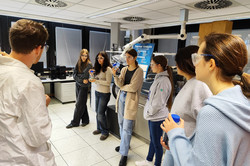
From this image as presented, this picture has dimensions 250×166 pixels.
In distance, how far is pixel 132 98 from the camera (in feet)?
7.53

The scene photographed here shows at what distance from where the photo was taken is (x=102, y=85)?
9.41ft

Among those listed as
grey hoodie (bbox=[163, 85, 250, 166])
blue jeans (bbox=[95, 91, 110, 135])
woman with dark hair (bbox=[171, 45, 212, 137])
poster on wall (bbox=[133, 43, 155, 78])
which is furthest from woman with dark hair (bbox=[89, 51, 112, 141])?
grey hoodie (bbox=[163, 85, 250, 166])

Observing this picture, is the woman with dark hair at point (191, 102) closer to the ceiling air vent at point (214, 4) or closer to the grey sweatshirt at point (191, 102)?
the grey sweatshirt at point (191, 102)

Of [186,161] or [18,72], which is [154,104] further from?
[18,72]

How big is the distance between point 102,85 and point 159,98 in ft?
4.03

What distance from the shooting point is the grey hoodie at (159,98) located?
75.6 inches

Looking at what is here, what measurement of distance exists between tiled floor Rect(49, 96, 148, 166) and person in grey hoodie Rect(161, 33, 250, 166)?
190 cm

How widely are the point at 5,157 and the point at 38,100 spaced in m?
0.34

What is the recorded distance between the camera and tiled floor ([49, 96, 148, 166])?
2393mm

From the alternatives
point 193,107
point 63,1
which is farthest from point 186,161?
point 63,1

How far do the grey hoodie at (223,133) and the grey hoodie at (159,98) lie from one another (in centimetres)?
124

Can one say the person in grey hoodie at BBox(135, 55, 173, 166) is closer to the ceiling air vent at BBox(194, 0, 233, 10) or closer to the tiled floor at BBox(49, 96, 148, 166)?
the tiled floor at BBox(49, 96, 148, 166)

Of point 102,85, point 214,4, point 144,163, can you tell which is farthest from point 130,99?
point 214,4

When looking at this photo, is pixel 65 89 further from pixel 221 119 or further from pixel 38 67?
pixel 221 119
